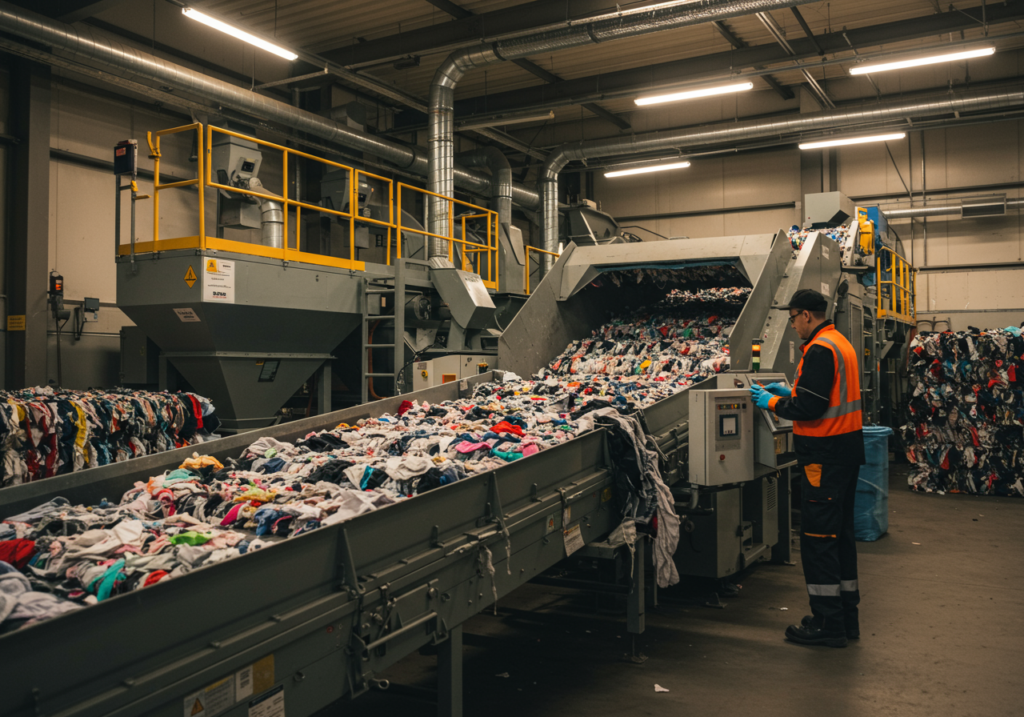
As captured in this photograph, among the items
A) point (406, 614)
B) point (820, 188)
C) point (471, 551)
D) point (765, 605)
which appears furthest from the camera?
point (820, 188)

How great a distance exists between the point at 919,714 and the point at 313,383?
270 inches

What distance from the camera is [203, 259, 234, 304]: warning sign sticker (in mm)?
6539

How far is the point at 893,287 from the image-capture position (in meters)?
11.8

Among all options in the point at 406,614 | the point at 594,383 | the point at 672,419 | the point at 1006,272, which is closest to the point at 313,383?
the point at 594,383

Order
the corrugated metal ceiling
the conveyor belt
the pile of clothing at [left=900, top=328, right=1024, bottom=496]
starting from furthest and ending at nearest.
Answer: the corrugated metal ceiling → the pile of clothing at [left=900, top=328, right=1024, bottom=496] → the conveyor belt

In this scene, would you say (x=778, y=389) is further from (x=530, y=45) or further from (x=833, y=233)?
(x=530, y=45)

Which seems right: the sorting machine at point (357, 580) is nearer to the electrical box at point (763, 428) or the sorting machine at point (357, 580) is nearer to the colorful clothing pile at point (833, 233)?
the electrical box at point (763, 428)

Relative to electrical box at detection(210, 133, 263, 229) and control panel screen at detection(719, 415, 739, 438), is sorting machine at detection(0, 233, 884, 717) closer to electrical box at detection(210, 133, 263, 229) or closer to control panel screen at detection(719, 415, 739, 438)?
control panel screen at detection(719, 415, 739, 438)

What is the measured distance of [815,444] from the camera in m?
4.27

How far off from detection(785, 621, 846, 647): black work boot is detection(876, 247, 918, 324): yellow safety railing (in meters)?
7.35

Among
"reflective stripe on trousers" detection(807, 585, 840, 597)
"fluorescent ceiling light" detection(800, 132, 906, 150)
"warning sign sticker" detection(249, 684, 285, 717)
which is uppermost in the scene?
"fluorescent ceiling light" detection(800, 132, 906, 150)

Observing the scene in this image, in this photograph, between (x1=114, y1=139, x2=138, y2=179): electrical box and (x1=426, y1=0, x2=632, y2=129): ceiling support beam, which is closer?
(x1=114, y1=139, x2=138, y2=179): electrical box

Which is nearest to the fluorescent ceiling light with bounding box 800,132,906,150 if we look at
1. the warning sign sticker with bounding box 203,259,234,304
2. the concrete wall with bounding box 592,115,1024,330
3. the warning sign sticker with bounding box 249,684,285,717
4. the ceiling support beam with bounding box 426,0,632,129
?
the concrete wall with bounding box 592,115,1024,330

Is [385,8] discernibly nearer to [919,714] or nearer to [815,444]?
[815,444]
